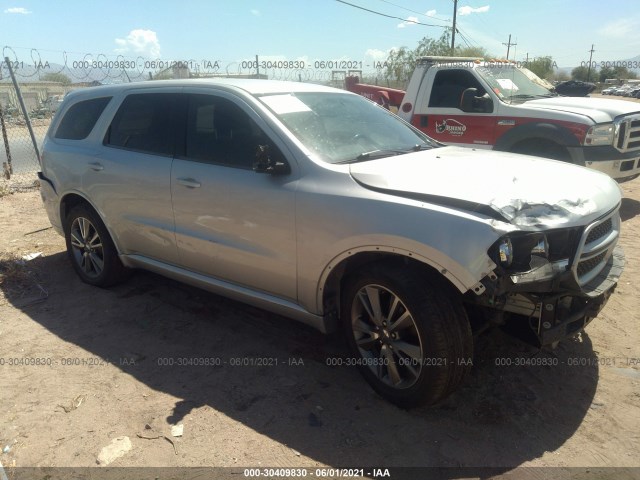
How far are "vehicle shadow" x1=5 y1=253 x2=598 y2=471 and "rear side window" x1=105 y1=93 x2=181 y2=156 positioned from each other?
4.66 feet

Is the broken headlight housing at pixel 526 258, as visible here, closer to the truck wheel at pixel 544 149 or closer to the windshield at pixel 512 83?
the truck wheel at pixel 544 149

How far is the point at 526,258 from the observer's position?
2490mm

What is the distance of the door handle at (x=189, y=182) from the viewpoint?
3.60m

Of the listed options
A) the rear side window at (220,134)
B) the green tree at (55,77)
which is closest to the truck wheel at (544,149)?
the rear side window at (220,134)

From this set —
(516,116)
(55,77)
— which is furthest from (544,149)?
(55,77)

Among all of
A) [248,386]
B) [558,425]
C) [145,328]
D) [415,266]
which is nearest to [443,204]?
[415,266]

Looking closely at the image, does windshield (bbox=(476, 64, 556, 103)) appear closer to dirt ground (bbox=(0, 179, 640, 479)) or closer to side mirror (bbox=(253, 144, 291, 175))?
dirt ground (bbox=(0, 179, 640, 479))

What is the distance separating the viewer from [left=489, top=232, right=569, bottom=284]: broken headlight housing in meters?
2.43

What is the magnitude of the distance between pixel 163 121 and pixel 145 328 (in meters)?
1.70

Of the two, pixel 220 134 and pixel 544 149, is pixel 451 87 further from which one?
pixel 220 134

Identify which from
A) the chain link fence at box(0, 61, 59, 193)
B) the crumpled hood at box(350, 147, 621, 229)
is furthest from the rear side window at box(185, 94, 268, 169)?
the chain link fence at box(0, 61, 59, 193)

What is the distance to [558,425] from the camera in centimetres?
279

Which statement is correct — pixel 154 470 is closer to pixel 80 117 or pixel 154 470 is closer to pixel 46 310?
pixel 46 310

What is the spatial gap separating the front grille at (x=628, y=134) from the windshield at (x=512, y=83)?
129cm
